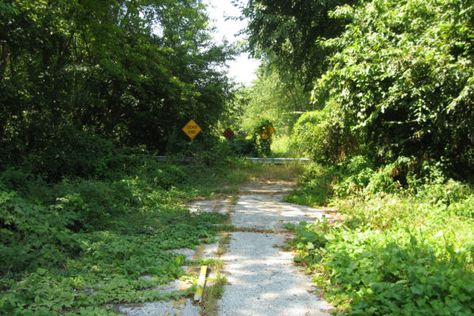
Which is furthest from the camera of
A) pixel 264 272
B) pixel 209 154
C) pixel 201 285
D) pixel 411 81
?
pixel 209 154

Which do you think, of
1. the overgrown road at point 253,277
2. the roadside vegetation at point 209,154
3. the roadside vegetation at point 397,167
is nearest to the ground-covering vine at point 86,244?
the roadside vegetation at point 209,154

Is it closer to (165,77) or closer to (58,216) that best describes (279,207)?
(58,216)

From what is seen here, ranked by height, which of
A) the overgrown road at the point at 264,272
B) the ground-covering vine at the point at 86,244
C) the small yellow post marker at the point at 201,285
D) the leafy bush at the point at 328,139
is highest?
the leafy bush at the point at 328,139

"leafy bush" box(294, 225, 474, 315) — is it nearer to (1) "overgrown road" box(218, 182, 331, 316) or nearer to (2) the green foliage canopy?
(1) "overgrown road" box(218, 182, 331, 316)

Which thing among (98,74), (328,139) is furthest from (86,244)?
(98,74)

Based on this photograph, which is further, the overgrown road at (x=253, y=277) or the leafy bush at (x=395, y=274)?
A: the overgrown road at (x=253, y=277)

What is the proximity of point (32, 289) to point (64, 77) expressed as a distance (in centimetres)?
1145

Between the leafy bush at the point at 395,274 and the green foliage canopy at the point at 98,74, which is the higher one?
the green foliage canopy at the point at 98,74

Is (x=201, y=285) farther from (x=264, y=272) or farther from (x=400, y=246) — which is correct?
(x=400, y=246)

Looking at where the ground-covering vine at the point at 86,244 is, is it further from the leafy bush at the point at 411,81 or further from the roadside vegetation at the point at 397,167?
the leafy bush at the point at 411,81

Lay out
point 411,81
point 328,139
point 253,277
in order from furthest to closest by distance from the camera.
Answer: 1. point 328,139
2. point 411,81
3. point 253,277

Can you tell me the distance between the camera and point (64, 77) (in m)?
15.3

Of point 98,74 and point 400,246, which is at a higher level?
point 98,74

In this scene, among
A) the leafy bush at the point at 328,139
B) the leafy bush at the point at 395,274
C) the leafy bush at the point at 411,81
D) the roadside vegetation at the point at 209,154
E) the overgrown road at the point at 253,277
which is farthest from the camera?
the leafy bush at the point at 328,139
